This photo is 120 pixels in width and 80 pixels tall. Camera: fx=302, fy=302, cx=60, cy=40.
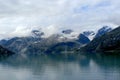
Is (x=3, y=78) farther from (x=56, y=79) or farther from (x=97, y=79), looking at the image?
(x=97, y=79)

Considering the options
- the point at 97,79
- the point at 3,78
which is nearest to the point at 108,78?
the point at 97,79

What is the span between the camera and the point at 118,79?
106 m

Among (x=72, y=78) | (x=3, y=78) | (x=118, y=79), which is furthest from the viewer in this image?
(x=3, y=78)

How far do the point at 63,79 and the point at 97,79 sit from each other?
12522 mm

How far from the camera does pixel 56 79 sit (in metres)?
113

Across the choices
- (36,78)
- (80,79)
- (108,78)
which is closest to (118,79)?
(108,78)

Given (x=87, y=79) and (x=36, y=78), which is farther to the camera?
(x=36, y=78)

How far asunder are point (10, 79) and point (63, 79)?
2209 cm

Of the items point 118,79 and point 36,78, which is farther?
point 36,78

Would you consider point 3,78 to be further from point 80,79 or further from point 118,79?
point 118,79

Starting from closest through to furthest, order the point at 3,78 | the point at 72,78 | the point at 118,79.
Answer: the point at 118,79 → the point at 72,78 → the point at 3,78

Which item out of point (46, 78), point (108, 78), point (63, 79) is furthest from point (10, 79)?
point (108, 78)

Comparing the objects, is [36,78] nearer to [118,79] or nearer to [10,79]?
[10,79]

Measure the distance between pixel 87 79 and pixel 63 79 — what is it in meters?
8.89
